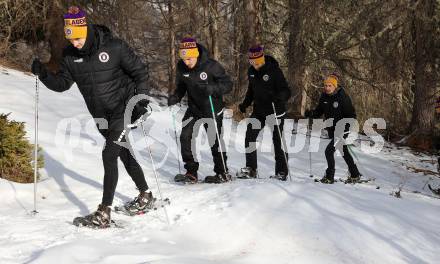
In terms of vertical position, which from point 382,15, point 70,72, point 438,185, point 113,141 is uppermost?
point 382,15

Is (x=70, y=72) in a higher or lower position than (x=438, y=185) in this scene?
higher

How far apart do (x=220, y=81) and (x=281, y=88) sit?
1.26 m

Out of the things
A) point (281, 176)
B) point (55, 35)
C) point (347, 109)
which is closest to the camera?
point (281, 176)

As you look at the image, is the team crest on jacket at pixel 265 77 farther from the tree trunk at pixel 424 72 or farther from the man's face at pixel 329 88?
the tree trunk at pixel 424 72

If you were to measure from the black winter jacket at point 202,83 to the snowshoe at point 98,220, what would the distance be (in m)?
2.44

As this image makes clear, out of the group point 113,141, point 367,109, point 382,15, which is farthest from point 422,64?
point 113,141

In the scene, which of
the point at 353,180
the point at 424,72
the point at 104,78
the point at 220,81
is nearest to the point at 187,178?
the point at 220,81

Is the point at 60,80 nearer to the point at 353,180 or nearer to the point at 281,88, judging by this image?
the point at 281,88

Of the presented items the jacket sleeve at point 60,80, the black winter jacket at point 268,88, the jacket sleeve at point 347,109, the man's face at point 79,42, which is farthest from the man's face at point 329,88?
the man's face at point 79,42

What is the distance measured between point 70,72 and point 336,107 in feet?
17.6

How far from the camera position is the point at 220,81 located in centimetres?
671

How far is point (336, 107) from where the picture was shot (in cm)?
902

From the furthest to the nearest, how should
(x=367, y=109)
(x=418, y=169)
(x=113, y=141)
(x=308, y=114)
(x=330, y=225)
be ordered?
(x=367, y=109)
(x=418, y=169)
(x=308, y=114)
(x=113, y=141)
(x=330, y=225)

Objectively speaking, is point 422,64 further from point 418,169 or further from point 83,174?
point 83,174
